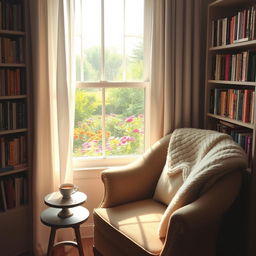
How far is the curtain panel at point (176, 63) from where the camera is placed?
2728 mm

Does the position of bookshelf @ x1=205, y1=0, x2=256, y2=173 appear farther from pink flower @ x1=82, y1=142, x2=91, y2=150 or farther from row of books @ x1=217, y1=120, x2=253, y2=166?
pink flower @ x1=82, y1=142, x2=91, y2=150

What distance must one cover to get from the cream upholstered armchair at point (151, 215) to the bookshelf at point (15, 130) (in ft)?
2.18

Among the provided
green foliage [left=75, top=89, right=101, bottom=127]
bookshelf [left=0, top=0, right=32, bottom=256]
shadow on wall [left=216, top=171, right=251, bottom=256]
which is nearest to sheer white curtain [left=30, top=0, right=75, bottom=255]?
bookshelf [left=0, top=0, right=32, bottom=256]

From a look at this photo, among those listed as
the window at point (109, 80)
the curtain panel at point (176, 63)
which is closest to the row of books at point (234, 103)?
the curtain panel at point (176, 63)

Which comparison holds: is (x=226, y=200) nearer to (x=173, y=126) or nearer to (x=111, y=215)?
(x=111, y=215)

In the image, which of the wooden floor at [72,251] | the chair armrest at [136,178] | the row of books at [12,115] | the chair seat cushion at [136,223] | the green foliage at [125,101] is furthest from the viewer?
the green foliage at [125,101]

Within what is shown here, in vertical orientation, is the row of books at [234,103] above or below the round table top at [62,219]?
above

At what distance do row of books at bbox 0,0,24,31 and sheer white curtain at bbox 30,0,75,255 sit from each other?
0.45ft

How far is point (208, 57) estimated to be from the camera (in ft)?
9.05

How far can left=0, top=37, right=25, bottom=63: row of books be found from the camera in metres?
2.47

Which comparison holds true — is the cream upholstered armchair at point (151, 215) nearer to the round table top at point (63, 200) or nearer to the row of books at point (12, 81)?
the round table top at point (63, 200)

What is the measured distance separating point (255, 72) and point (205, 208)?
3.12 feet

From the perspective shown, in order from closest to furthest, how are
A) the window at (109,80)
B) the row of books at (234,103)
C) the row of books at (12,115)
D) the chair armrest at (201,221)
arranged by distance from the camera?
1. the chair armrest at (201,221)
2. the row of books at (234,103)
3. the row of books at (12,115)
4. the window at (109,80)

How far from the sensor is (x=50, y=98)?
2557 millimetres
